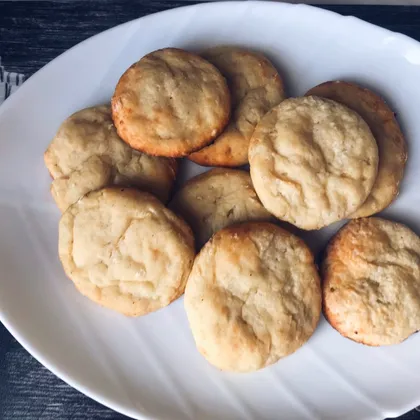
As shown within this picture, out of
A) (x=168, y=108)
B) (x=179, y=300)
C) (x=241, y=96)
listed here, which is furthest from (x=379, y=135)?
(x=179, y=300)

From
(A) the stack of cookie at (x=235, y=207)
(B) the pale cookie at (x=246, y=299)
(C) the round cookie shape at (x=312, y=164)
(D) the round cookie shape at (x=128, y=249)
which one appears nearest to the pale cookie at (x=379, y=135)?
(A) the stack of cookie at (x=235, y=207)

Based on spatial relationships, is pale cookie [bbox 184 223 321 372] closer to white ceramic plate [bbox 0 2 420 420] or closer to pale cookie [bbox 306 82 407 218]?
white ceramic plate [bbox 0 2 420 420]

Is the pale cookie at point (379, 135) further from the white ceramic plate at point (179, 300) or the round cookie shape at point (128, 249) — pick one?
the round cookie shape at point (128, 249)

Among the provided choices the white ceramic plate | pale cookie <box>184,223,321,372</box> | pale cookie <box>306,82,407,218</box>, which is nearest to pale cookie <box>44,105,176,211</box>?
the white ceramic plate

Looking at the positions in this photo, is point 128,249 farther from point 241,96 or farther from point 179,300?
point 241,96

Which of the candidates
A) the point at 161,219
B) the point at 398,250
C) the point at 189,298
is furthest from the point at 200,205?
the point at 398,250

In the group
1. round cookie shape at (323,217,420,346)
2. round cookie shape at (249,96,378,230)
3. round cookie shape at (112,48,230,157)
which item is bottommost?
round cookie shape at (323,217,420,346)
